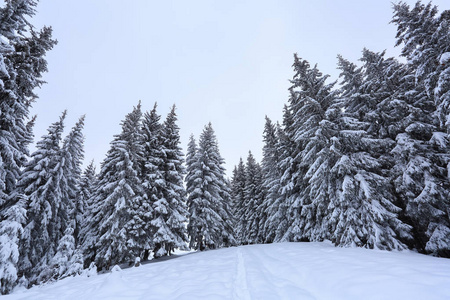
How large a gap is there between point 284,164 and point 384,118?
9370 millimetres

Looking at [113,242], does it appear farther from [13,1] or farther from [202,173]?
[13,1]

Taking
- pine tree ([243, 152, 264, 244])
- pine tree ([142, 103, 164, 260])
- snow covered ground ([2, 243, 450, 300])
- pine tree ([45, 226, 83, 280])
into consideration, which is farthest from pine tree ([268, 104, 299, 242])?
pine tree ([45, 226, 83, 280])

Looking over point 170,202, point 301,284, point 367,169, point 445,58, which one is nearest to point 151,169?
point 170,202

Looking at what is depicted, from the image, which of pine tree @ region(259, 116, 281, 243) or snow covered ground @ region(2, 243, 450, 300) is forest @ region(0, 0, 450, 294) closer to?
pine tree @ region(259, 116, 281, 243)

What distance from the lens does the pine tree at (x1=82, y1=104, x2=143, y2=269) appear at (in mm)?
16453

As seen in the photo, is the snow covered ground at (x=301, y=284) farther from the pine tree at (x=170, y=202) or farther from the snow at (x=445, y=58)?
the pine tree at (x=170, y=202)

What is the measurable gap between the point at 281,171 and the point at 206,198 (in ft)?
29.9

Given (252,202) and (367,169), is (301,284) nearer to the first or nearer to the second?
(367,169)

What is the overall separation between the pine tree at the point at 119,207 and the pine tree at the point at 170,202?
6.44 feet

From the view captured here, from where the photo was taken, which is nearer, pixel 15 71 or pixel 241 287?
pixel 241 287

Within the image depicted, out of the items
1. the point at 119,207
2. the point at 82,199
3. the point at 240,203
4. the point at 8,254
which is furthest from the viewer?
the point at 240,203

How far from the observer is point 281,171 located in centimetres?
2395

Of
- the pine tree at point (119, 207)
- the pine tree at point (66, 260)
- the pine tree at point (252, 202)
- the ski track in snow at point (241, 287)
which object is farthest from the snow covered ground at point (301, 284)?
the pine tree at point (252, 202)

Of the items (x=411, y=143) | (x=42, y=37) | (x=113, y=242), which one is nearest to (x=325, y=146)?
(x=411, y=143)
